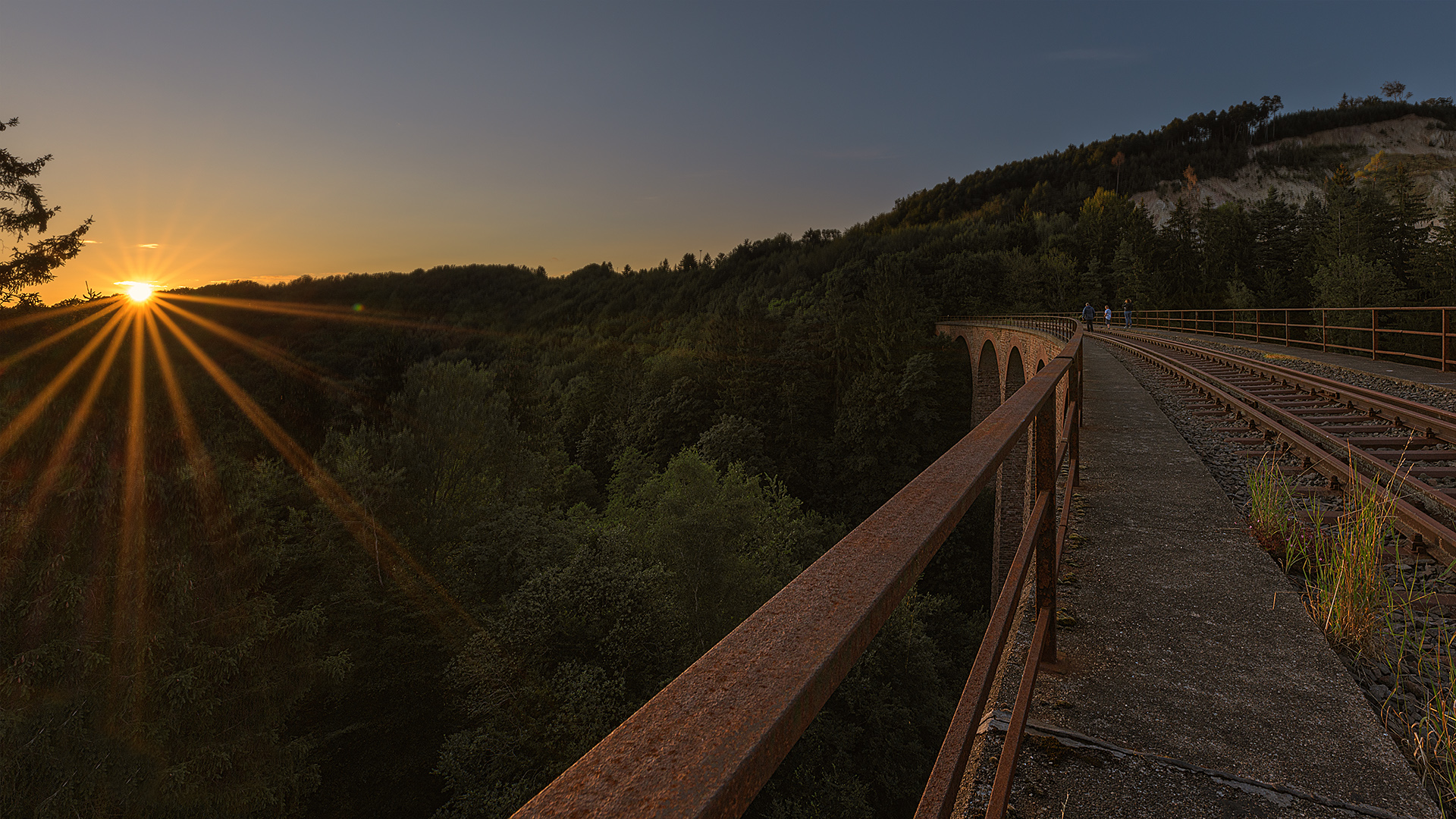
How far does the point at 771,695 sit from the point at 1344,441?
6454 mm

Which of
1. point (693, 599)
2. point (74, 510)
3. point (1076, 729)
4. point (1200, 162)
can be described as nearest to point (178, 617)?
point (74, 510)

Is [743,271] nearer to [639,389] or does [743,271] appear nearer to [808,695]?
[639,389]

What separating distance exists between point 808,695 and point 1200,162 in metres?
149

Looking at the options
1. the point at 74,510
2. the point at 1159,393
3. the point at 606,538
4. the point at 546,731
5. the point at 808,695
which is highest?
the point at 808,695

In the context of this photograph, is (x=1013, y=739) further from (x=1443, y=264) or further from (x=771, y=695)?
(x=1443, y=264)

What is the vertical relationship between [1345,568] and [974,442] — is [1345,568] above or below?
below

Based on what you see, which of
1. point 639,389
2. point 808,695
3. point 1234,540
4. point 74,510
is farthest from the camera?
point 639,389

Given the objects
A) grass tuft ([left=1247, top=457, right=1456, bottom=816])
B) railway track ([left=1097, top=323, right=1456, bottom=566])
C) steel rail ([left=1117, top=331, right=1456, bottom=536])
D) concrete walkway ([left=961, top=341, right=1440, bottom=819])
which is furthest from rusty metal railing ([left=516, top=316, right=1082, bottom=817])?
steel rail ([left=1117, top=331, right=1456, bottom=536])

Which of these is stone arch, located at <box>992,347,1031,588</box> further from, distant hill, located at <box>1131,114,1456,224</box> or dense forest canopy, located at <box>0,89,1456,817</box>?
distant hill, located at <box>1131,114,1456,224</box>

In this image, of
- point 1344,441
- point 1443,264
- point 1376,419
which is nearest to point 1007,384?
point 1376,419

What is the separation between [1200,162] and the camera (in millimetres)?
118500

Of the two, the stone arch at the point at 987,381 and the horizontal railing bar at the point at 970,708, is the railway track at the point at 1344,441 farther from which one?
the stone arch at the point at 987,381

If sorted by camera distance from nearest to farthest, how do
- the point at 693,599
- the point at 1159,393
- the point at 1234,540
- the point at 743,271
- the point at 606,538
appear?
1. the point at 1234,540
2. the point at 1159,393
3. the point at 606,538
4. the point at 693,599
5. the point at 743,271

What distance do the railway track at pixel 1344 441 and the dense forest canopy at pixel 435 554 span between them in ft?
41.7
